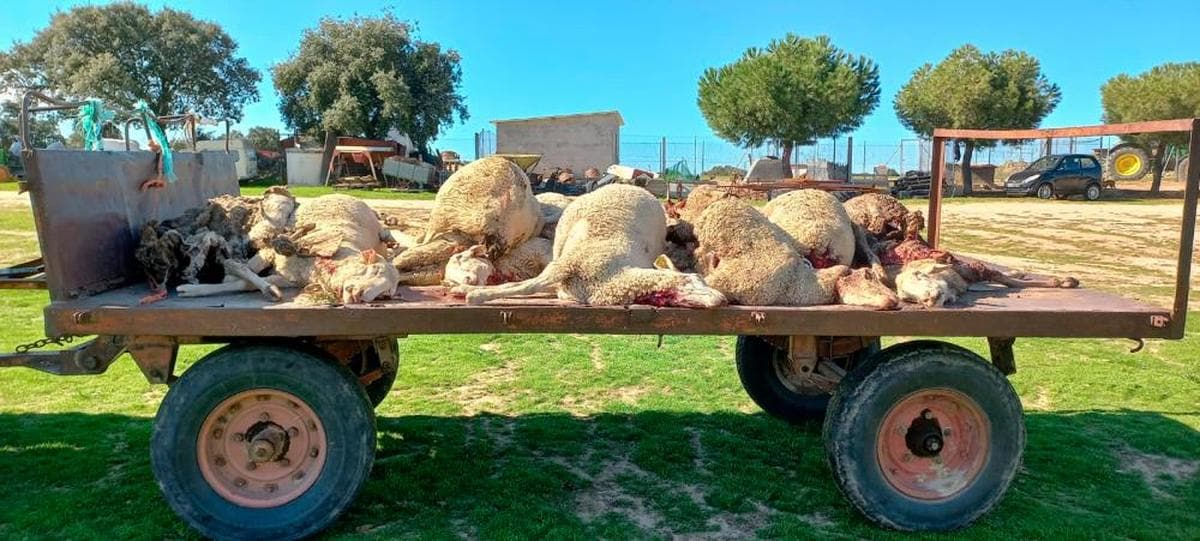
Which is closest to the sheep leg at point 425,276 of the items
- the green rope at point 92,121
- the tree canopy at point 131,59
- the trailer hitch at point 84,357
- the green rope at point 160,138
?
the trailer hitch at point 84,357

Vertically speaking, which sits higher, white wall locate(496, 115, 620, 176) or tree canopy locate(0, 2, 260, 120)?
tree canopy locate(0, 2, 260, 120)

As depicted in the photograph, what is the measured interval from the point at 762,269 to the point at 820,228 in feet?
2.35

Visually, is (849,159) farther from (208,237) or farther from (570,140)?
(208,237)

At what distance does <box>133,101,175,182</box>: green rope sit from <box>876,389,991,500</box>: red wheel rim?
4.17 metres

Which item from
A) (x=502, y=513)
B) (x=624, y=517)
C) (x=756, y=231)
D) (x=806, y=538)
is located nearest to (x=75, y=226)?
(x=502, y=513)

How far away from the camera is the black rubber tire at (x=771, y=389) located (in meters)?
5.82

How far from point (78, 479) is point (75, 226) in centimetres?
168

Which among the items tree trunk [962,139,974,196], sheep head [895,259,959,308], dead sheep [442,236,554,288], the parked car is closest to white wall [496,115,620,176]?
tree trunk [962,139,974,196]

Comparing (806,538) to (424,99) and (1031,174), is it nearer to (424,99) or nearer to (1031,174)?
(1031,174)

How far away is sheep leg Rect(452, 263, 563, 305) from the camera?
3854mm

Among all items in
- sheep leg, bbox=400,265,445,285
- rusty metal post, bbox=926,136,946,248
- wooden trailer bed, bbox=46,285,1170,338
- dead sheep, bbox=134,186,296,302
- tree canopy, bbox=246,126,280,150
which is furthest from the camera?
tree canopy, bbox=246,126,280,150

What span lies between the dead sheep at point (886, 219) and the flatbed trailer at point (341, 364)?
846mm

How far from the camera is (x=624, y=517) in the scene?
434 centimetres

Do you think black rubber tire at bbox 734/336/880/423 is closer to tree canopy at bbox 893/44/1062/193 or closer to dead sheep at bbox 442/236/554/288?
dead sheep at bbox 442/236/554/288
